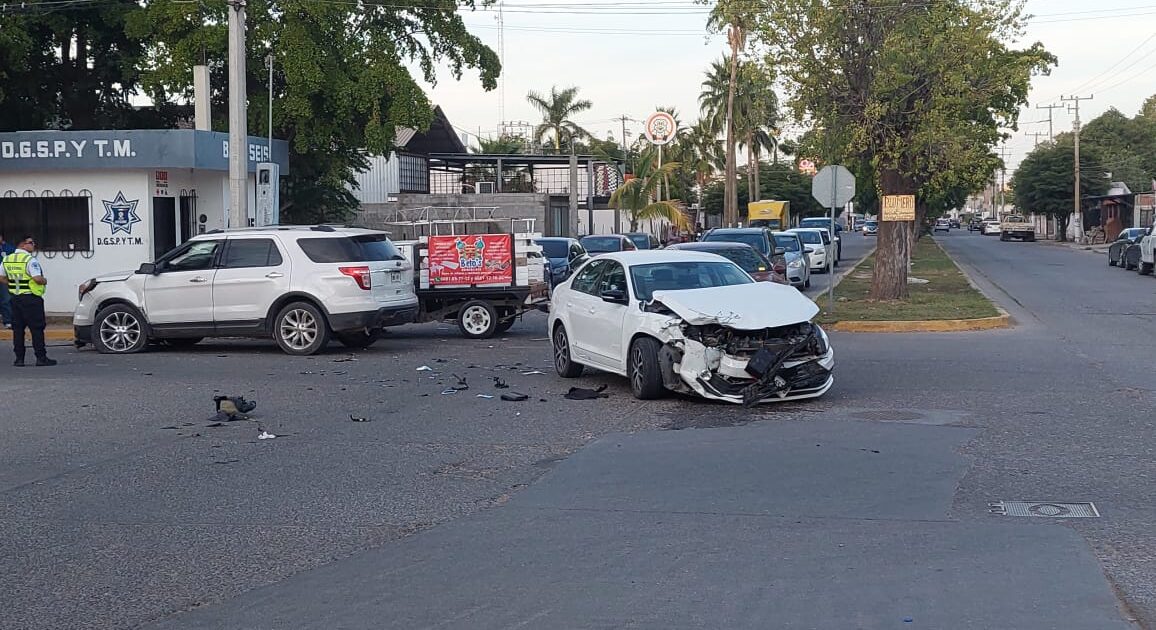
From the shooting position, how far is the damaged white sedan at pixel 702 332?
1233cm

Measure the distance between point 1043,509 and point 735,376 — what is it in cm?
450

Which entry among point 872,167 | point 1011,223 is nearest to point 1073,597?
point 872,167

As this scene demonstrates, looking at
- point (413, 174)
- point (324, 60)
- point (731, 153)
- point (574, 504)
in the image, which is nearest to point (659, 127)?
point (731, 153)

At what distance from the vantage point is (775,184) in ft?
334

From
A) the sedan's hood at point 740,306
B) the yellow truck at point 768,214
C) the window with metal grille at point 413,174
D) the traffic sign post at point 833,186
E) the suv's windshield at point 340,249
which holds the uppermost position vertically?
the window with metal grille at point 413,174

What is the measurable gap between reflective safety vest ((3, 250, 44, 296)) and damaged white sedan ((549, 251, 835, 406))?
26.3 ft

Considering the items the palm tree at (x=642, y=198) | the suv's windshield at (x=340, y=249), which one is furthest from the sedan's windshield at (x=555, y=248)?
the palm tree at (x=642, y=198)

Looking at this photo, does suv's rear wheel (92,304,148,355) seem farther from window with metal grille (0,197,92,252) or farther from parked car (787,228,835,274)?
parked car (787,228,835,274)

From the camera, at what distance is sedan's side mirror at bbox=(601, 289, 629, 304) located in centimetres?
1356

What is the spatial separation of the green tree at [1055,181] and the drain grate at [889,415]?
7524 centimetres

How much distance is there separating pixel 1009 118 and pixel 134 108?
23747 millimetres

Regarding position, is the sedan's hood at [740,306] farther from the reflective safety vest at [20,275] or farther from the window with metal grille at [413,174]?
the window with metal grille at [413,174]

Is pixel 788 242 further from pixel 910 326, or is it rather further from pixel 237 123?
pixel 237 123

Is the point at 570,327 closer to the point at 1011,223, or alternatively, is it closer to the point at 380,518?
the point at 380,518
